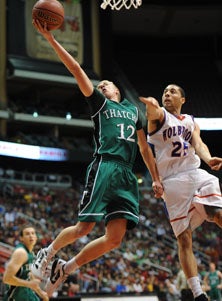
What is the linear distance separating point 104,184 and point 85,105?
21.2 metres

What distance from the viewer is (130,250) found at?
18.8 m

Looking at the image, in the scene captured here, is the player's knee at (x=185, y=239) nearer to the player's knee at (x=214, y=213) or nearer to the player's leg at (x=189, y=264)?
the player's leg at (x=189, y=264)

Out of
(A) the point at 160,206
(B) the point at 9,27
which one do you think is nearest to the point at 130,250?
(A) the point at 160,206

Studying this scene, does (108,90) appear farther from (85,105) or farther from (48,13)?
(85,105)

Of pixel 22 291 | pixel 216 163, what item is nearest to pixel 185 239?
pixel 216 163

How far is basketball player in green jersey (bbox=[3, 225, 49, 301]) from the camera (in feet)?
19.9

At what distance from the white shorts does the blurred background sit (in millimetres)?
10123

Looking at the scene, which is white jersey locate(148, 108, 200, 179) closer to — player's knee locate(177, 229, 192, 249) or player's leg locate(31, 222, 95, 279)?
player's knee locate(177, 229, 192, 249)

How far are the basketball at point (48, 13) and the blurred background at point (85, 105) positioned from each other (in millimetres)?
10712

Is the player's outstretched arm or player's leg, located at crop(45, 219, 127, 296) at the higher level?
the player's outstretched arm

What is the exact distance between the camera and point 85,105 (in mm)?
26406

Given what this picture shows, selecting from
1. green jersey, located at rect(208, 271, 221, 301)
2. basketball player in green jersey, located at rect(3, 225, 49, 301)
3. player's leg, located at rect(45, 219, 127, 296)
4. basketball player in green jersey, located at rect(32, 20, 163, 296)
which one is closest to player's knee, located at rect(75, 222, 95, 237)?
basketball player in green jersey, located at rect(32, 20, 163, 296)

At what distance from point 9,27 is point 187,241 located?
66.5ft

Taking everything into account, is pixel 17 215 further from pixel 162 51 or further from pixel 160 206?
pixel 162 51
